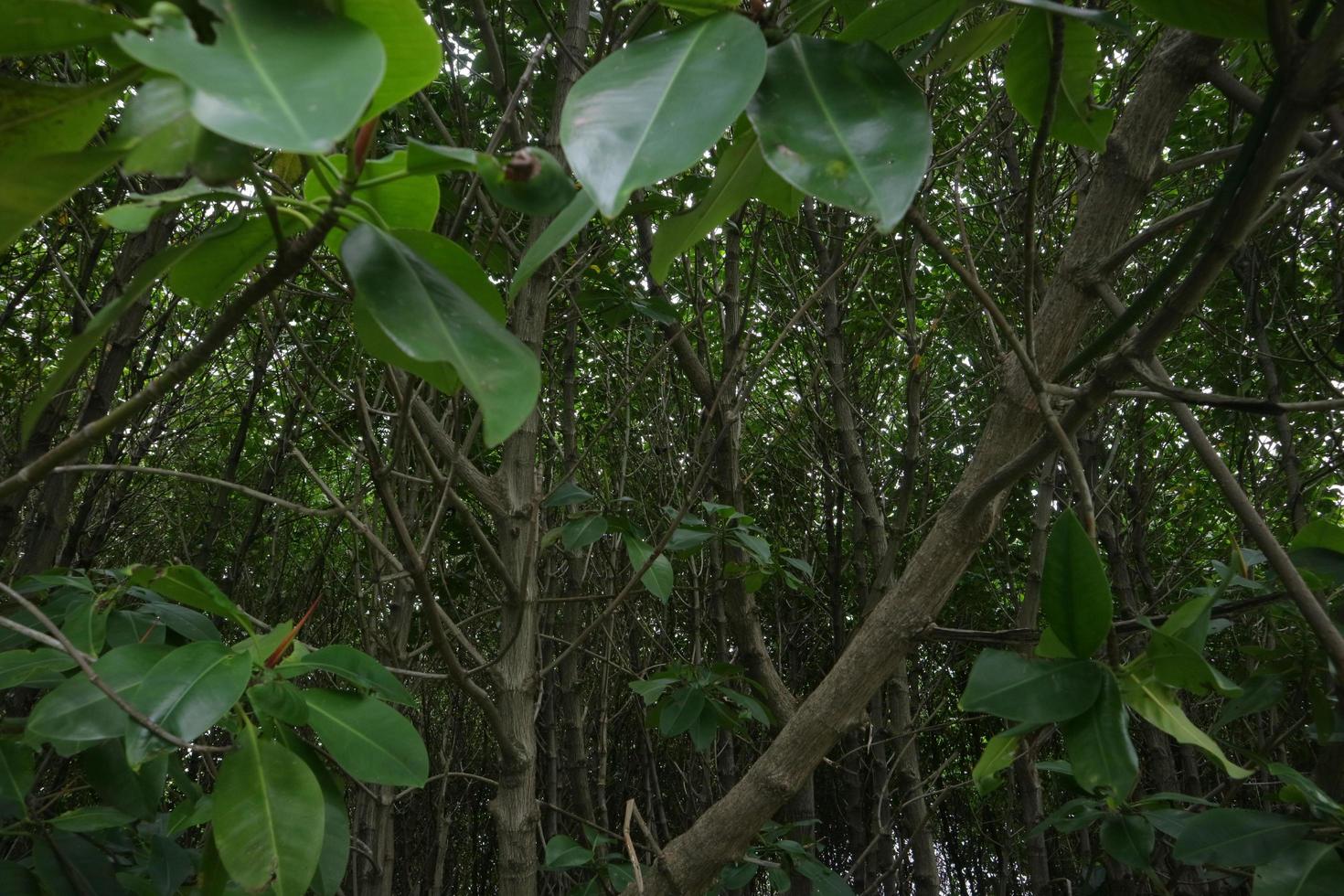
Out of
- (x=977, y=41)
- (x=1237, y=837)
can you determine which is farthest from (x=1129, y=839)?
(x=977, y=41)

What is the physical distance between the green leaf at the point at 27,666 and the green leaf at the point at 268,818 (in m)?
0.33

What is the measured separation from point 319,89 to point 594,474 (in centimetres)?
288

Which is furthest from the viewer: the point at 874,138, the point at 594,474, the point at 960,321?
the point at 960,321

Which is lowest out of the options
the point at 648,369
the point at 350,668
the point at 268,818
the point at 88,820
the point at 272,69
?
the point at 88,820

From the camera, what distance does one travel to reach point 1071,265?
39.7 inches

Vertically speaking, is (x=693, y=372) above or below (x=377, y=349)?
above

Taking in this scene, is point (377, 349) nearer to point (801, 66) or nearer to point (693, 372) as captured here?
point (801, 66)

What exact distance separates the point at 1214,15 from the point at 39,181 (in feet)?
2.28

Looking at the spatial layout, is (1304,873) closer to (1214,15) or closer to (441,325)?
(1214,15)

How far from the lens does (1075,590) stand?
0.73 m

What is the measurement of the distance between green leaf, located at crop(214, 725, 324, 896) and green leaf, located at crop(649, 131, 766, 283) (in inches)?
22.9

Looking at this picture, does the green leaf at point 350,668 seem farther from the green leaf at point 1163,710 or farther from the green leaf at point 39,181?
the green leaf at point 1163,710

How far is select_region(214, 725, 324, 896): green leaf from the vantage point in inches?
31.2

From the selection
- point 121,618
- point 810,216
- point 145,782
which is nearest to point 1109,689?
point 145,782
